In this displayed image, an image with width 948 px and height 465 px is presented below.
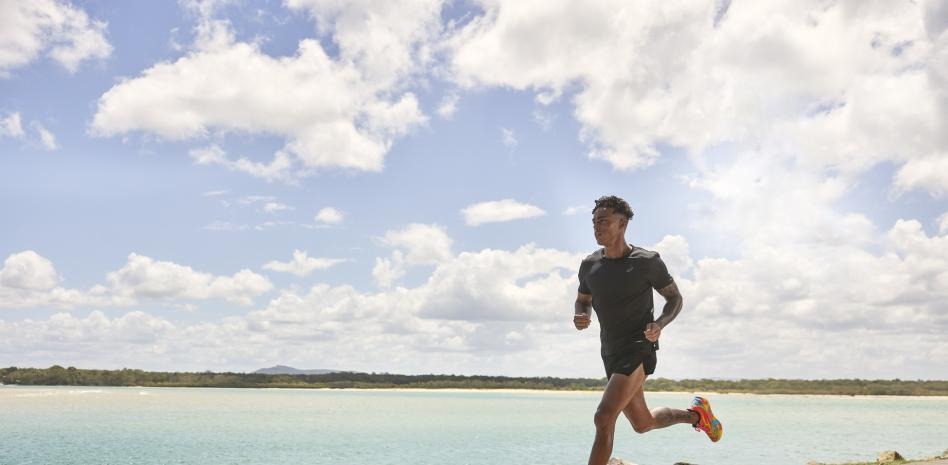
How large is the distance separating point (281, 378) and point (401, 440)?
165607mm

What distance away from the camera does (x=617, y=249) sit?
6402 mm

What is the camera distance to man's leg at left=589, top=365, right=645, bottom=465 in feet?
20.1

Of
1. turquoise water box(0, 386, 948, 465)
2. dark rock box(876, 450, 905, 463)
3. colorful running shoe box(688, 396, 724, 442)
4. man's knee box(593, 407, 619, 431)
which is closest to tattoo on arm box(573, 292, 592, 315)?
man's knee box(593, 407, 619, 431)

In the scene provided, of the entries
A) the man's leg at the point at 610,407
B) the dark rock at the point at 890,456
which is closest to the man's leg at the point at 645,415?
the man's leg at the point at 610,407

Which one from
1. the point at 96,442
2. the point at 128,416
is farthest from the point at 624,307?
the point at 128,416

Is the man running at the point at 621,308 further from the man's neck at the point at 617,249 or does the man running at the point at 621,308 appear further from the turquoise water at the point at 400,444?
the turquoise water at the point at 400,444

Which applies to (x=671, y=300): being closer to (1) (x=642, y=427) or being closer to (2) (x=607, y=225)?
(2) (x=607, y=225)

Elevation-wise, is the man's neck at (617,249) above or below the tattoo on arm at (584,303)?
above

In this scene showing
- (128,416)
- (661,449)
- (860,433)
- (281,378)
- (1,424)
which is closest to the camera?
(661,449)

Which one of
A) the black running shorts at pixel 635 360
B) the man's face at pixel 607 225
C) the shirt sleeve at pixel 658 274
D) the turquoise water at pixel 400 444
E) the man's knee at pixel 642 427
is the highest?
the man's face at pixel 607 225

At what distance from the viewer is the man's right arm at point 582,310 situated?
21.3 ft

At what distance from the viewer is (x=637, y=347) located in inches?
246

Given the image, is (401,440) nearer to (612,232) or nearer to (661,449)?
(661,449)

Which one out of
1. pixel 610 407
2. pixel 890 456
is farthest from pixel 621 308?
pixel 890 456
